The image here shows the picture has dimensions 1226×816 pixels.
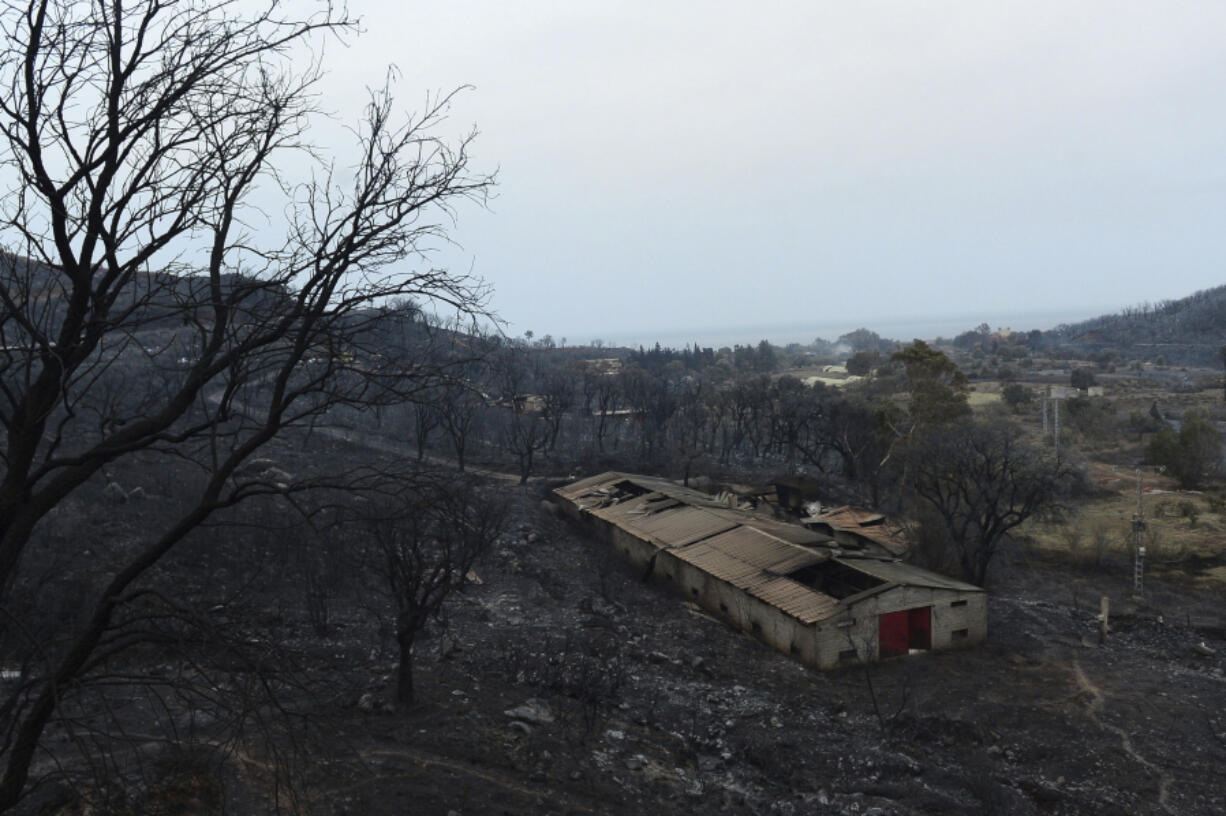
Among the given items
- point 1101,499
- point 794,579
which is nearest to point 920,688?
point 794,579

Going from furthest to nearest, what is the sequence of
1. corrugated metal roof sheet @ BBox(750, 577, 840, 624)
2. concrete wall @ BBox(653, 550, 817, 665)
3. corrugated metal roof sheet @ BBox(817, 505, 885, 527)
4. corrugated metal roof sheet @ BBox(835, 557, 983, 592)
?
1. corrugated metal roof sheet @ BBox(817, 505, 885, 527)
2. corrugated metal roof sheet @ BBox(835, 557, 983, 592)
3. concrete wall @ BBox(653, 550, 817, 665)
4. corrugated metal roof sheet @ BBox(750, 577, 840, 624)

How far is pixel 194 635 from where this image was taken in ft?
14.9

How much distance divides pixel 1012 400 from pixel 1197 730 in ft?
166

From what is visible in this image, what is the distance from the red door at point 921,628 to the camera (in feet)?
58.4

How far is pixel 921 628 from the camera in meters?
17.9

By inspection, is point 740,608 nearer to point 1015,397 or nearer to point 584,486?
point 584,486

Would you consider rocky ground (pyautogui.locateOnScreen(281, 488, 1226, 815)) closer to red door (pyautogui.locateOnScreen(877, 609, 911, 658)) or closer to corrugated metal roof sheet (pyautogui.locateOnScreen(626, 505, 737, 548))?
red door (pyautogui.locateOnScreen(877, 609, 911, 658))

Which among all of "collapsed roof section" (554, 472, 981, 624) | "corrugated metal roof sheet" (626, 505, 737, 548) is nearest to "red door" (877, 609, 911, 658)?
"collapsed roof section" (554, 472, 981, 624)

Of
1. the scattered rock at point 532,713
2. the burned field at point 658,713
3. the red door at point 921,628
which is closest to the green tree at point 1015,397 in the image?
the burned field at point 658,713

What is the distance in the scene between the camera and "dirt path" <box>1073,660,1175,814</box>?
38.6ft

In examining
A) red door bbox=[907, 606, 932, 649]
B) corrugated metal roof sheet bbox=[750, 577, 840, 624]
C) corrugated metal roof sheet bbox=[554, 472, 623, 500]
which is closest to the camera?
corrugated metal roof sheet bbox=[750, 577, 840, 624]

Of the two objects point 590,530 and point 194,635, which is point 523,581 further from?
point 194,635

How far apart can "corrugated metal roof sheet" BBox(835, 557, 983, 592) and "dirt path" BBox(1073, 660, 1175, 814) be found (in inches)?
109

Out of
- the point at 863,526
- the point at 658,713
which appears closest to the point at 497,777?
the point at 658,713
